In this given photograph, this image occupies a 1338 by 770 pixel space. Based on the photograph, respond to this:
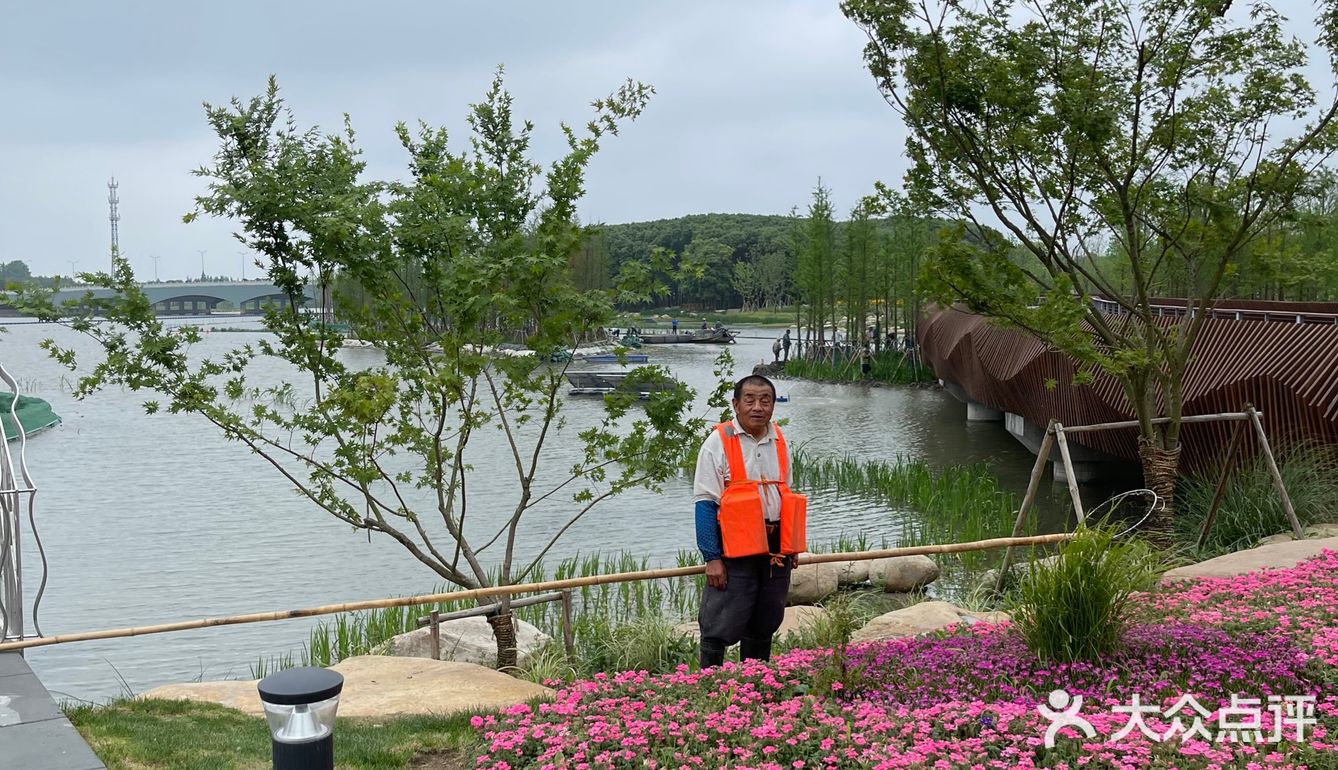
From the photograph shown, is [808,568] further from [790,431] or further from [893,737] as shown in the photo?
[790,431]

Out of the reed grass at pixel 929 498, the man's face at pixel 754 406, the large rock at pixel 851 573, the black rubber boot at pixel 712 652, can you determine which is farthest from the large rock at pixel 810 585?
the man's face at pixel 754 406

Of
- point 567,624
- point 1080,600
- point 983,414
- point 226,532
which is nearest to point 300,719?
point 1080,600

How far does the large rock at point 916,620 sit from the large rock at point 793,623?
1.13ft

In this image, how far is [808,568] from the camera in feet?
38.2

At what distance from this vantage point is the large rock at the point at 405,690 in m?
6.11

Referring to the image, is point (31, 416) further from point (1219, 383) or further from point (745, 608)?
point (745, 608)

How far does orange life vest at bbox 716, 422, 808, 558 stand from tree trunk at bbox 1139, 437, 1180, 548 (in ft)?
19.6

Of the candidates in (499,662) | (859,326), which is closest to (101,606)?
(499,662)

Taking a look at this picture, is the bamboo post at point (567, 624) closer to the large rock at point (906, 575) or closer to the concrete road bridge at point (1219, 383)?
the large rock at point (906, 575)

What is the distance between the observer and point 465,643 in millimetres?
9367

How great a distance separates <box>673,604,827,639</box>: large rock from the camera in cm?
826

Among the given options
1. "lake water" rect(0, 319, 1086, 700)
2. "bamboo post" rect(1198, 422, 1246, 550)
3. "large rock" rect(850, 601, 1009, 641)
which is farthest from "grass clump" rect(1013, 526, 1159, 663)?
"bamboo post" rect(1198, 422, 1246, 550)

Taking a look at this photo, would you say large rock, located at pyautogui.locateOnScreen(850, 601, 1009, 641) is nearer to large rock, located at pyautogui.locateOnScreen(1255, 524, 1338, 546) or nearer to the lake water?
the lake water

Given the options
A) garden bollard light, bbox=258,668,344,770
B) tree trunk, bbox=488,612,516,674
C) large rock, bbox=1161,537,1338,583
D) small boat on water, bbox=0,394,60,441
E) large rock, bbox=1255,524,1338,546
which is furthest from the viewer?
small boat on water, bbox=0,394,60,441
